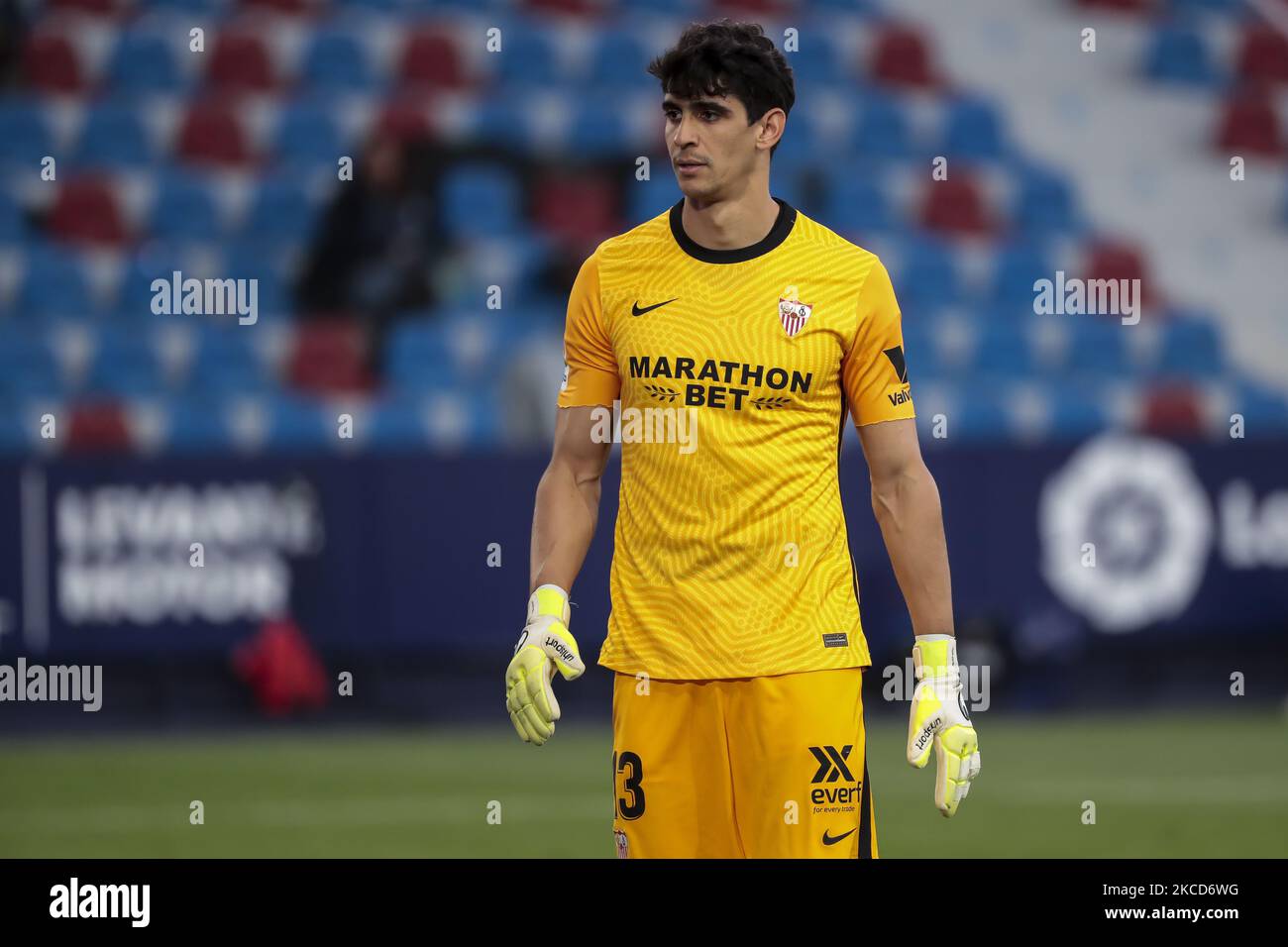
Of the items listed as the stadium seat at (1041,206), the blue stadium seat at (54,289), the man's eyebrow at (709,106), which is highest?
the stadium seat at (1041,206)

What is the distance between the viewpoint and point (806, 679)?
474 cm

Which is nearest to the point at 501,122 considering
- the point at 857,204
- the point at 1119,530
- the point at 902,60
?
the point at 857,204

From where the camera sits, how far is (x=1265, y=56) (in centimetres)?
1841

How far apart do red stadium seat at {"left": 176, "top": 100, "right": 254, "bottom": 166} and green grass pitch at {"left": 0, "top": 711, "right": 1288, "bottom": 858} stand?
18.9 feet

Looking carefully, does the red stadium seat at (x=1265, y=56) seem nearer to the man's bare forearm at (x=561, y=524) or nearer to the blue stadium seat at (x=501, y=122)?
the blue stadium seat at (x=501, y=122)

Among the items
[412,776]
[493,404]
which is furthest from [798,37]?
[412,776]

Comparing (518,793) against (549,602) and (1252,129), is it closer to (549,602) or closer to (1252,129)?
(549,602)

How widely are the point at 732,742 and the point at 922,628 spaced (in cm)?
55

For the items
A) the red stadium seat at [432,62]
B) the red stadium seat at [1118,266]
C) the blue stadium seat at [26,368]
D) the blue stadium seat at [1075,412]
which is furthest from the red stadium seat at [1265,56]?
the blue stadium seat at [26,368]

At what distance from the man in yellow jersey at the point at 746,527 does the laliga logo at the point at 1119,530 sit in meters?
7.74

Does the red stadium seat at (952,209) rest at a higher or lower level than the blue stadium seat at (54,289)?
higher

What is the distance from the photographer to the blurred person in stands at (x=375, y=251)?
14.2 m

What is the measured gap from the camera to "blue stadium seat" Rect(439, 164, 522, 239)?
50.8 feet

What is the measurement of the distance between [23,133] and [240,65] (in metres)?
1.85
